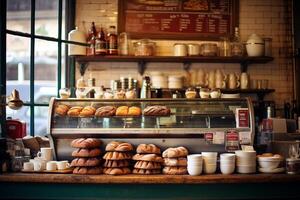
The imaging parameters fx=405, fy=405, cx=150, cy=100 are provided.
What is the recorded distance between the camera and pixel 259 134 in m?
4.05

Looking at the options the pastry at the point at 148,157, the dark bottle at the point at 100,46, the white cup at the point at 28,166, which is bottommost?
the white cup at the point at 28,166

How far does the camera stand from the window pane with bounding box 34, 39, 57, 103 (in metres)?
4.55

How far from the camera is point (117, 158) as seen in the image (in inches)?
124

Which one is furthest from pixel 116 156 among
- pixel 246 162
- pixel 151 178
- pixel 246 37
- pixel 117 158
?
pixel 246 37

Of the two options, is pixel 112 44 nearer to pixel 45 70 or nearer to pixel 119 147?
→ pixel 45 70


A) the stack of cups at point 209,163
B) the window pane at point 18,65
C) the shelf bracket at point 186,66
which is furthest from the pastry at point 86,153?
the shelf bracket at point 186,66

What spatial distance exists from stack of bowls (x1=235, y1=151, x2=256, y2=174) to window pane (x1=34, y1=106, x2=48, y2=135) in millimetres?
2281

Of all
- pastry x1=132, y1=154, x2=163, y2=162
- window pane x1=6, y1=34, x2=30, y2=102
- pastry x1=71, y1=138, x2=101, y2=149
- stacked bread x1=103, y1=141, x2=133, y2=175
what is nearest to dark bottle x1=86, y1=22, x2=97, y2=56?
window pane x1=6, y1=34, x2=30, y2=102

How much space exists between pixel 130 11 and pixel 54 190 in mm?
2927

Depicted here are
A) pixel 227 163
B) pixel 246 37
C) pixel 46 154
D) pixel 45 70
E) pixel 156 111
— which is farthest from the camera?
pixel 246 37

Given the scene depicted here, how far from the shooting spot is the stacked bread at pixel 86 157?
3.14 meters

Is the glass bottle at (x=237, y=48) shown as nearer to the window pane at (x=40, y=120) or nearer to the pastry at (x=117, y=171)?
the window pane at (x=40, y=120)

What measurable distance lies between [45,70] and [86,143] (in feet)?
5.80

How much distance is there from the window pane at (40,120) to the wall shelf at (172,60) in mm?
875
